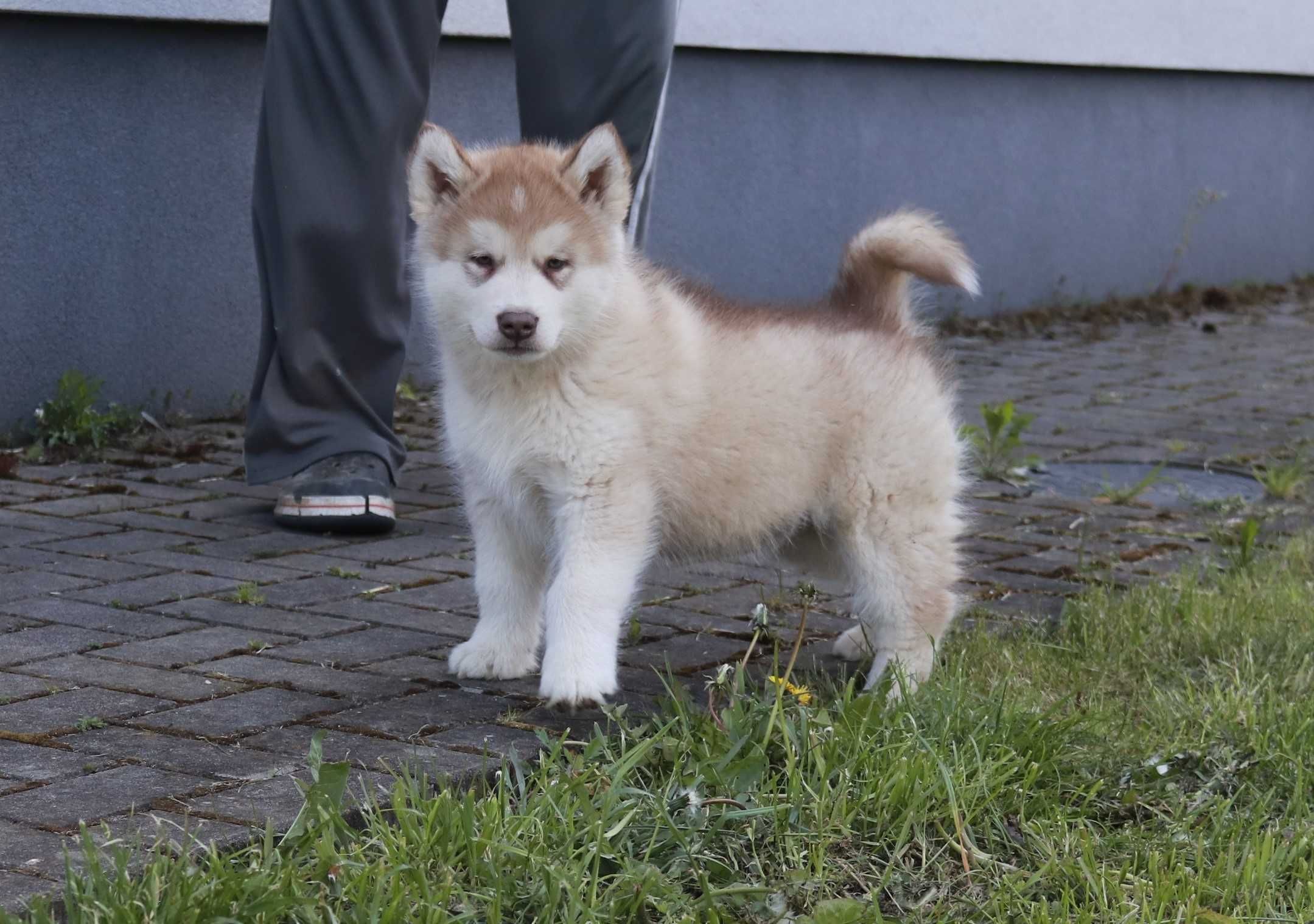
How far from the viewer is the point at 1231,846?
8.50 ft

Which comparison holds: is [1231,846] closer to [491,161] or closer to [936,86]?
[491,161]

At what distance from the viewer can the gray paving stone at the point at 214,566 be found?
4219 millimetres

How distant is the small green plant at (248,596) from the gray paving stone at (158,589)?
2.5 inches

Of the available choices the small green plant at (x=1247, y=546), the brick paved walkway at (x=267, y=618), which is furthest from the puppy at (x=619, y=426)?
the small green plant at (x=1247, y=546)

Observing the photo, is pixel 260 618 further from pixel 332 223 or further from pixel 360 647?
pixel 332 223

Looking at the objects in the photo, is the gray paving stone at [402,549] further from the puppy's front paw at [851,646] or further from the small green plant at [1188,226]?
the small green plant at [1188,226]

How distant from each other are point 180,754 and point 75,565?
1.54m

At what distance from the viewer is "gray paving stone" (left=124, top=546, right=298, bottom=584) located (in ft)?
13.8

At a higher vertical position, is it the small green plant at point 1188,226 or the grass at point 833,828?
the small green plant at point 1188,226

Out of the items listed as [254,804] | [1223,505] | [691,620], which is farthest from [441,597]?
[1223,505]

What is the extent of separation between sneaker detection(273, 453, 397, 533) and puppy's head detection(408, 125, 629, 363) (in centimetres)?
140

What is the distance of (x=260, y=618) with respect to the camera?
3.81 meters

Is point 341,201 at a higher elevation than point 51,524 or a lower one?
higher

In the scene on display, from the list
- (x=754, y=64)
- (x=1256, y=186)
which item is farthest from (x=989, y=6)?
(x=1256, y=186)
